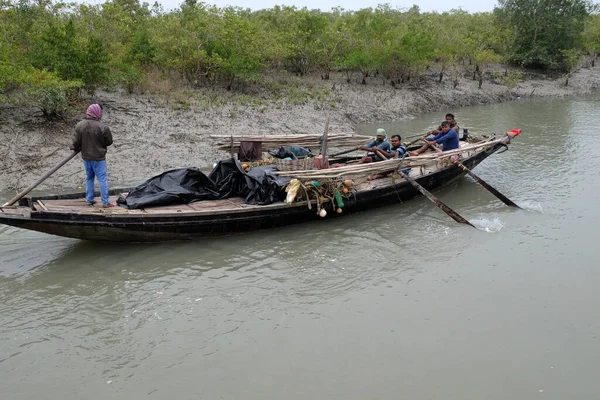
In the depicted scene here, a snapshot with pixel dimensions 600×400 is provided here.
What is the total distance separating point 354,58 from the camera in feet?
67.9

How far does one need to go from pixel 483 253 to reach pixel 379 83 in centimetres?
1627

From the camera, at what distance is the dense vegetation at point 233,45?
13.2m

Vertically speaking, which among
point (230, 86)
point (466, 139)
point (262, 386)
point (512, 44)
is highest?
point (512, 44)

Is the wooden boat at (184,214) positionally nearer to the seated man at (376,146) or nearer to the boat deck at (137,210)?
the boat deck at (137,210)

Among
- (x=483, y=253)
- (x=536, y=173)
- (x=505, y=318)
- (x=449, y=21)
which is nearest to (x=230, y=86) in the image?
(x=536, y=173)

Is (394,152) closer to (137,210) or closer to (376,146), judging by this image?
(376,146)

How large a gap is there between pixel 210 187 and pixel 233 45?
10.8 m

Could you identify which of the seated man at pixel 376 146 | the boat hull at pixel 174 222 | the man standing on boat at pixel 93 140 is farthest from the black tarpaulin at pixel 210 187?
the seated man at pixel 376 146

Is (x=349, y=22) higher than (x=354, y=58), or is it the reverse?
(x=349, y=22)

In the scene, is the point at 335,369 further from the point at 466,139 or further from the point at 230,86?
the point at 230,86

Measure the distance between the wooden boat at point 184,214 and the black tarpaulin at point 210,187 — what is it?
148mm

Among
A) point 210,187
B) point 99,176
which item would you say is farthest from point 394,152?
point 99,176

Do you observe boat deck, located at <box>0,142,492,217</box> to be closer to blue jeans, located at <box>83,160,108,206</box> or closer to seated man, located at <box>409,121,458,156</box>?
blue jeans, located at <box>83,160,108,206</box>

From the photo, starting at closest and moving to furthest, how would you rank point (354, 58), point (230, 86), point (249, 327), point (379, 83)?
point (249, 327), point (230, 86), point (354, 58), point (379, 83)
